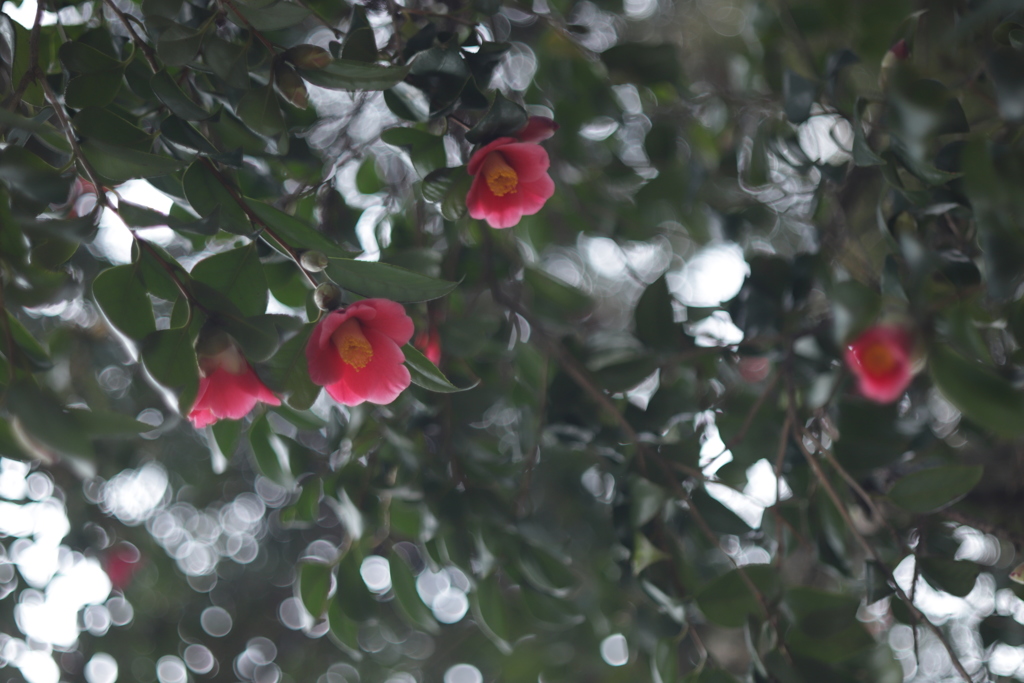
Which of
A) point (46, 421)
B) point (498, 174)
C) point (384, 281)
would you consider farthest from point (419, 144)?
point (46, 421)

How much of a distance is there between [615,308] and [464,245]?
5.36ft

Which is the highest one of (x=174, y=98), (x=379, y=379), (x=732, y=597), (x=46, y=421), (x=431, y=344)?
(x=174, y=98)

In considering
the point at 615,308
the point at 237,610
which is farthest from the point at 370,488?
the point at 615,308

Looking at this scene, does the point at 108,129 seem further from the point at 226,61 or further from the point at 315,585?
the point at 315,585

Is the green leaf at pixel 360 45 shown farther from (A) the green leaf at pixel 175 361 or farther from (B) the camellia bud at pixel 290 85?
(A) the green leaf at pixel 175 361

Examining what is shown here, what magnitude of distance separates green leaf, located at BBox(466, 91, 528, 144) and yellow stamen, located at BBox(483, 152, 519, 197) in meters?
0.03

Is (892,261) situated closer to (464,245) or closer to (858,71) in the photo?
(464,245)

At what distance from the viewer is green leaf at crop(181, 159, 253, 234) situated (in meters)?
0.57

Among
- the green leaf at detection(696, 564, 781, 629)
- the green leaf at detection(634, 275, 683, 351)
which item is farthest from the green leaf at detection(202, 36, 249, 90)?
the green leaf at detection(696, 564, 781, 629)

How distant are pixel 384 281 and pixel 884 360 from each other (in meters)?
0.41

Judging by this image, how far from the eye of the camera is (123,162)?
0.51 metres

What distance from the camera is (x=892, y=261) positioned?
608mm

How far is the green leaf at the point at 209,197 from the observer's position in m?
0.57

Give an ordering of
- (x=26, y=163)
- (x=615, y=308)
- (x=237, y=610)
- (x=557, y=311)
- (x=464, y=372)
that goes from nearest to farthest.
Result: (x=26, y=163) < (x=464, y=372) < (x=557, y=311) < (x=237, y=610) < (x=615, y=308)
